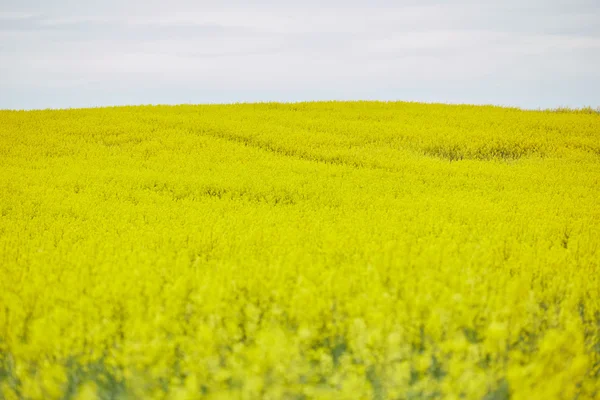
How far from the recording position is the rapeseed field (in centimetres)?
336

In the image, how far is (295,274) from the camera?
183 inches

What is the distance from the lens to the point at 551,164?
44.1 feet

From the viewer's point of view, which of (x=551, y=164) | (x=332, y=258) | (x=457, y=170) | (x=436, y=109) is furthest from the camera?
(x=436, y=109)

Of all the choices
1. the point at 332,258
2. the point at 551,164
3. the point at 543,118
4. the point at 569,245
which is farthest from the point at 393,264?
the point at 543,118

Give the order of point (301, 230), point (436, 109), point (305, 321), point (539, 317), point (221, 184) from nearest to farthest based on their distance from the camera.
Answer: point (305, 321), point (539, 317), point (301, 230), point (221, 184), point (436, 109)

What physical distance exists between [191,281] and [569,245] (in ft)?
13.8

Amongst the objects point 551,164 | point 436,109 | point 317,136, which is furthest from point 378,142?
point 436,109

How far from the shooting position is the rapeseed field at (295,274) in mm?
3361

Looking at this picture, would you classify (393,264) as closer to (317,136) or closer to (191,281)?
(191,281)

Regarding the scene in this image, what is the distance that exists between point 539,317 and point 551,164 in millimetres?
10297

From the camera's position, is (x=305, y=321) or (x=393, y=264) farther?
(x=393, y=264)

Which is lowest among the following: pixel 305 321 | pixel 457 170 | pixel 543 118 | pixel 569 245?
pixel 305 321

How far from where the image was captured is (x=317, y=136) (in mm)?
15250

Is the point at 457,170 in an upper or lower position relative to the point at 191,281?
upper
